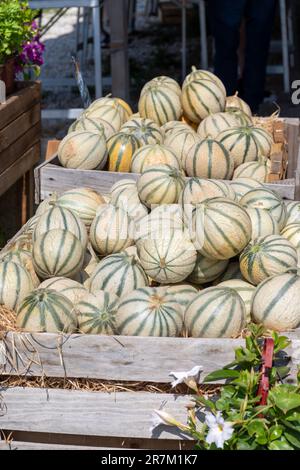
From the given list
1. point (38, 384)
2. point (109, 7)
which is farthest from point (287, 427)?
point (109, 7)

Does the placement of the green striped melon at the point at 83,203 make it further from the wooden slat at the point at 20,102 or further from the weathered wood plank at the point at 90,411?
the wooden slat at the point at 20,102

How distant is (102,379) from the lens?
2.43 meters

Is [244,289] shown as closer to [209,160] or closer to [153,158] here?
[209,160]

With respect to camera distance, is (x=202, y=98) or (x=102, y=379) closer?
(x=102, y=379)

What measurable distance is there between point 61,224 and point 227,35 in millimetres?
3868

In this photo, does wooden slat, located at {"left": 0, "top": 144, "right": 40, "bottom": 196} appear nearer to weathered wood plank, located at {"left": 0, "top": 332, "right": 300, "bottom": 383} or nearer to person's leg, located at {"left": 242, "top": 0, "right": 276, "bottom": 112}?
weathered wood plank, located at {"left": 0, "top": 332, "right": 300, "bottom": 383}

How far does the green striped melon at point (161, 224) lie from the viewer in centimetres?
277

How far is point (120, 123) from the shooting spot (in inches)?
161

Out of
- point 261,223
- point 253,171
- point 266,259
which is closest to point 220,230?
point 266,259

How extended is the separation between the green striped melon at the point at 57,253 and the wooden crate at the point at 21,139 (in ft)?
5.22

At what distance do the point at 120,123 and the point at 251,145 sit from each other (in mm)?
771

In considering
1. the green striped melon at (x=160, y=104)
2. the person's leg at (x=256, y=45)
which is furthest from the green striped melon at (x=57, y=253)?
the person's leg at (x=256, y=45)
